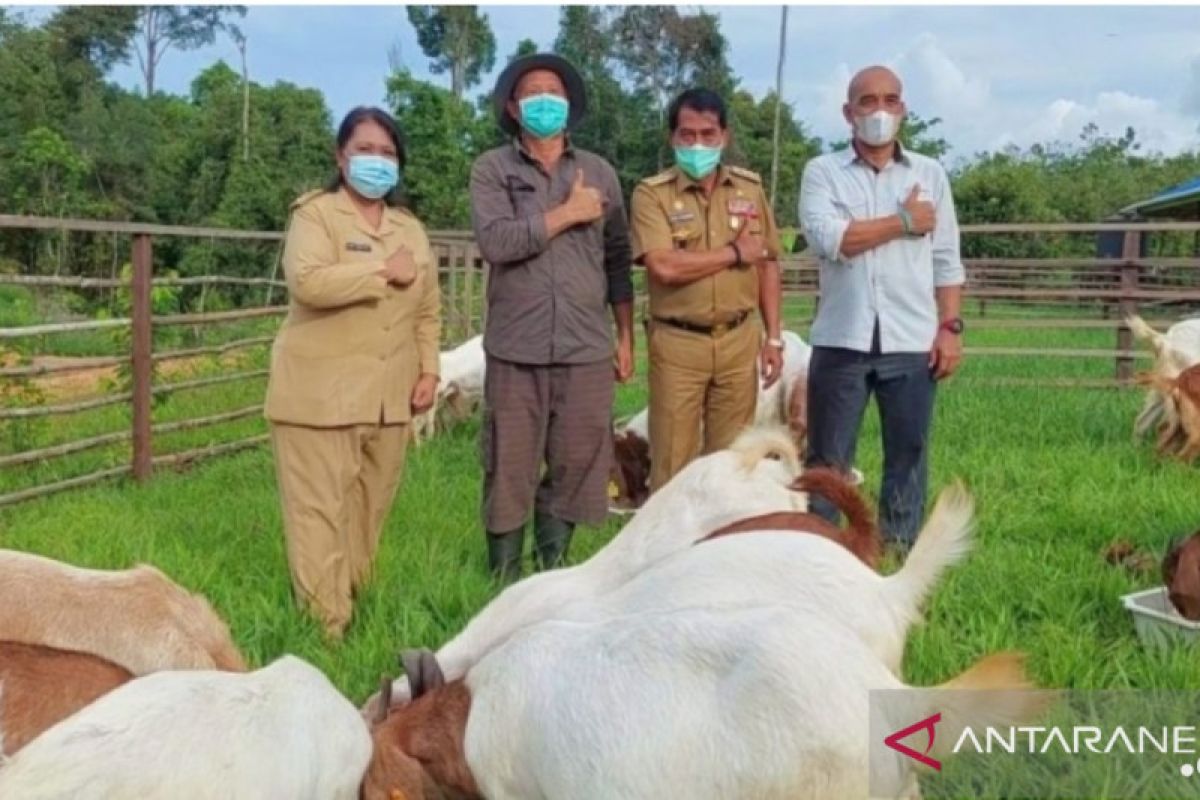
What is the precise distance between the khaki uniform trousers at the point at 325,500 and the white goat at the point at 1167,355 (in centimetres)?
559

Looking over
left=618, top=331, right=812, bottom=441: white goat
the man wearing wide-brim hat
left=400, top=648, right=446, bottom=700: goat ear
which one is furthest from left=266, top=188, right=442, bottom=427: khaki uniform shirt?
left=618, top=331, right=812, bottom=441: white goat

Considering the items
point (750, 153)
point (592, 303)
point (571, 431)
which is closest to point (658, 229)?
point (592, 303)

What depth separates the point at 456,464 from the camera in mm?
8484

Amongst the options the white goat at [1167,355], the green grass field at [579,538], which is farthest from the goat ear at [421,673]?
the white goat at [1167,355]

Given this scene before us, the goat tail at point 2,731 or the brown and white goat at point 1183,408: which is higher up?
the brown and white goat at point 1183,408

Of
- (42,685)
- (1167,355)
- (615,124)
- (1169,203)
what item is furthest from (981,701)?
(615,124)

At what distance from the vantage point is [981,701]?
278 centimetres

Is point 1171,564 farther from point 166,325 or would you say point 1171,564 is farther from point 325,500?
point 166,325

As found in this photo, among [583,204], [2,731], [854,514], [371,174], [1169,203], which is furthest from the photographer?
[1169,203]

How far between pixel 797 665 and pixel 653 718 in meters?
0.32

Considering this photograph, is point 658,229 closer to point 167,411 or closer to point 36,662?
point 36,662

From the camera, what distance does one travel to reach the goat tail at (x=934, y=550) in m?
3.36

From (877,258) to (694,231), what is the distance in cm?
76

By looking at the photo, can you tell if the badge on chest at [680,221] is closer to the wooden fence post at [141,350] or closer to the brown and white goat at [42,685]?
the brown and white goat at [42,685]
